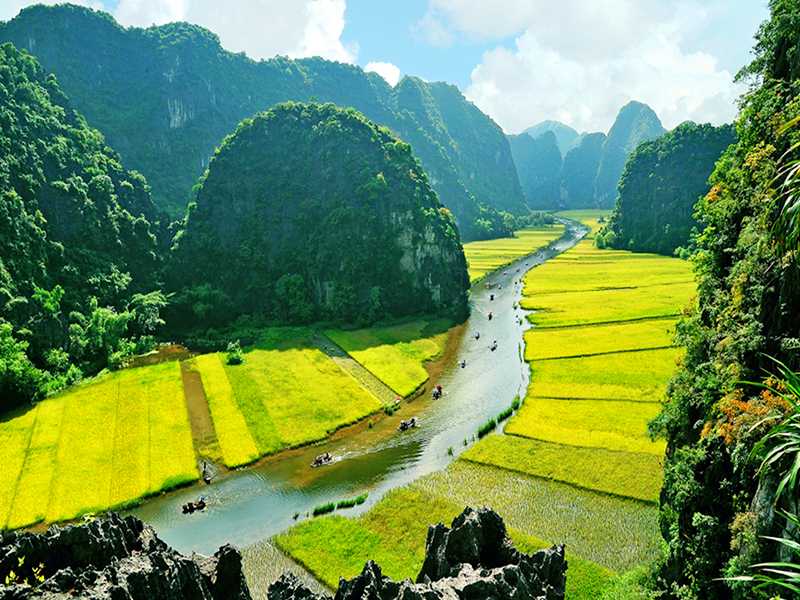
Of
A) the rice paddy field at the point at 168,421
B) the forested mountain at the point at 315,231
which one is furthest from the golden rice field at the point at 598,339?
the forested mountain at the point at 315,231

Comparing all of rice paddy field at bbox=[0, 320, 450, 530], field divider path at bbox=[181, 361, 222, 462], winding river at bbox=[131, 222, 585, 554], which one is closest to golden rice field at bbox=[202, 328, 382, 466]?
rice paddy field at bbox=[0, 320, 450, 530]

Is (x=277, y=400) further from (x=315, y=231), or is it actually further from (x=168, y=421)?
(x=315, y=231)

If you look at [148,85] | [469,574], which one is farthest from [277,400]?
[148,85]

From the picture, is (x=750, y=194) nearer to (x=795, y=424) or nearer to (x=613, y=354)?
(x=795, y=424)

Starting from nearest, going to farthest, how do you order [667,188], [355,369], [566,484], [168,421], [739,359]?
[739,359]
[566,484]
[168,421]
[355,369]
[667,188]

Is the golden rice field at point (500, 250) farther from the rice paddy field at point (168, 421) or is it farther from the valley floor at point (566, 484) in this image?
the rice paddy field at point (168, 421)

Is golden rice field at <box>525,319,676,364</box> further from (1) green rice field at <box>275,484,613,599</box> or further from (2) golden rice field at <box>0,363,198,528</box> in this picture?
(2) golden rice field at <box>0,363,198,528</box>
